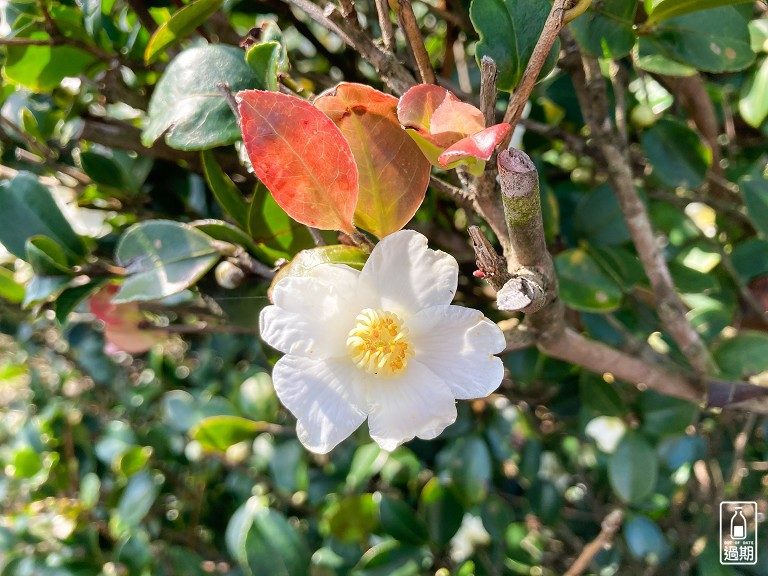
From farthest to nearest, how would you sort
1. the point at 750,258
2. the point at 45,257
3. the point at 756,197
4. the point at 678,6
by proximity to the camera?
the point at 750,258
the point at 756,197
the point at 45,257
the point at 678,6

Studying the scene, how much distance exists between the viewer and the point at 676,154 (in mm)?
792

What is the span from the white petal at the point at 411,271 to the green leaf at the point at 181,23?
30cm

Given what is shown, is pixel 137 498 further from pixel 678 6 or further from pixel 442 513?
pixel 678 6

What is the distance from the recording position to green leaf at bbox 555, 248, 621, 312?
67 centimetres

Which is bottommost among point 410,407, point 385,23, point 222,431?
point 222,431

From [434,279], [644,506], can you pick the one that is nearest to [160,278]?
[434,279]

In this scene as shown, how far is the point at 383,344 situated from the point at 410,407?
0.05 m

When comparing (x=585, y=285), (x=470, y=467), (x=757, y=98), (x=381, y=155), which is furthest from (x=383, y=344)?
(x=757, y=98)

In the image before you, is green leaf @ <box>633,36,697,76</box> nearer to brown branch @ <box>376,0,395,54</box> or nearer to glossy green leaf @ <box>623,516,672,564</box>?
brown branch @ <box>376,0,395,54</box>

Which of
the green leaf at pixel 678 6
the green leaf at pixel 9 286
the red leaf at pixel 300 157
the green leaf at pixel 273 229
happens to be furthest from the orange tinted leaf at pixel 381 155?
the green leaf at pixel 9 286

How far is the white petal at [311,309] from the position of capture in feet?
1.29

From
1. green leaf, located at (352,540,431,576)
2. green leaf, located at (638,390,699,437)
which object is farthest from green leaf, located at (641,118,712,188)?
green leaf, located at (352,540,431,576)

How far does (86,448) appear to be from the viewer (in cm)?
136

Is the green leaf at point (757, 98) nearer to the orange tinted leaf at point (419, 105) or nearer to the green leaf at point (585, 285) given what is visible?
the green leaf at point (585, 285)
